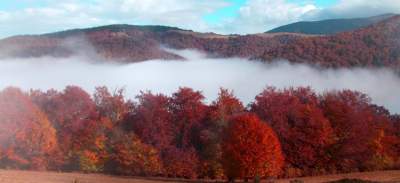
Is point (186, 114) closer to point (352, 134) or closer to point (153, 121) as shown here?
point (153, 121)

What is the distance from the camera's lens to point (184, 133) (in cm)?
6569

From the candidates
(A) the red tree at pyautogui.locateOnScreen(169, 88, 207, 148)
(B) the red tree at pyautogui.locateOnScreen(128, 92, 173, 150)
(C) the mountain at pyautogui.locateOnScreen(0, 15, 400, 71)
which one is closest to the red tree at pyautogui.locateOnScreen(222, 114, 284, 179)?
(A) the red tree at pyautogui.locateOnScreen(169, 88, 207, 148)

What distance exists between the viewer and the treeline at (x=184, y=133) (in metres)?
60.7

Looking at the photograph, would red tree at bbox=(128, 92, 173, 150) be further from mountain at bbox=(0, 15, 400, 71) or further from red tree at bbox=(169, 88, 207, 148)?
mountain at bbox=(0, 15, 400, 71)

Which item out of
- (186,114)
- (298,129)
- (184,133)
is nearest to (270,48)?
(186,114)

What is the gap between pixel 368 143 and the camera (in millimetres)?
66062

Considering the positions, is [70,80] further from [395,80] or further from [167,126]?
[167,126]

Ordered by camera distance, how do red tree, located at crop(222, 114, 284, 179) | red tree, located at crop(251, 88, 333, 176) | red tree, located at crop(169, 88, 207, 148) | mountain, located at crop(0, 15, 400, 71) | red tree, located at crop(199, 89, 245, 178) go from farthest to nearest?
1. mountain, located at crop(0, 15, 400, 71)
2. red tree, located at crop(169, 88, 207, 148)
3. red tree, located at crop(251, 88, 333, 176)
4. red tree, located at crop(199, 89, 245, 178)
5. red tree, located at crop(222, 114, 284, 179)

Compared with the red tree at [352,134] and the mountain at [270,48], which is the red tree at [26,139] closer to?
the red tree at [352,134]

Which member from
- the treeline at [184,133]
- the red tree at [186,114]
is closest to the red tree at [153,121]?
the treeline at [184,133]

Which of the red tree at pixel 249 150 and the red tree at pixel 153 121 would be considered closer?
the red tree at pixel 249 150

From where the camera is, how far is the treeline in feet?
199

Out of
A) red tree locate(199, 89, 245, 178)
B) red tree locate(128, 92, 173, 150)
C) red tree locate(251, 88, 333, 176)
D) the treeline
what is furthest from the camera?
red tree locate(128, 92, 173, 150)

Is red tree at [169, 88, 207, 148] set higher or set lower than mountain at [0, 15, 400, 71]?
lower
